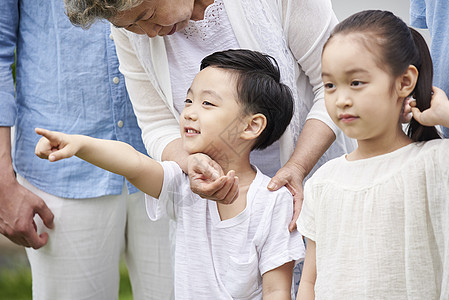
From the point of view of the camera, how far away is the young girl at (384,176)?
62.9 inches

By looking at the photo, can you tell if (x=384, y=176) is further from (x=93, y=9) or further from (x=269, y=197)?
(x=93, y=9)

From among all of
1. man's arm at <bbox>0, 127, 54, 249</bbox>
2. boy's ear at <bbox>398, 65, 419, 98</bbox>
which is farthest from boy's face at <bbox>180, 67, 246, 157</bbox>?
man's arm at <bbox>0, 127, 54, 249</bbox>

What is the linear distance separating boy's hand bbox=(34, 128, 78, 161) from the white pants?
2.47 feet

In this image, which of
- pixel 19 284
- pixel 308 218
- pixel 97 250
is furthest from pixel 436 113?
pixel 19 284

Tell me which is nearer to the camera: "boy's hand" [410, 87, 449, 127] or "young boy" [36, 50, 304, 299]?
Result: "boy's hand" [410, 87, 449, 127]

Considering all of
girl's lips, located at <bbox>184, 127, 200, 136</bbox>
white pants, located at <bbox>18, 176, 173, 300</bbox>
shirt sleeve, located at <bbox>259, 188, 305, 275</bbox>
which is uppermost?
girl's lips, located at <bbox>184, 127, 200, 136</bbox>

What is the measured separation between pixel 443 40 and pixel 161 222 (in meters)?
1.35

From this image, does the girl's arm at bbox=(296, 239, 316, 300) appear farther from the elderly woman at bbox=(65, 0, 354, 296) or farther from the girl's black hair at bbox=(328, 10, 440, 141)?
the girl's black hair at bbox=(328, 10, 440, 141)

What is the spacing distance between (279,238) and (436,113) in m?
0.68

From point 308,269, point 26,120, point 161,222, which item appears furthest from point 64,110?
point 308,269

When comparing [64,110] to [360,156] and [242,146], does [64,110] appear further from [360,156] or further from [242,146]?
[360,156]

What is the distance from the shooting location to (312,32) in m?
2.19

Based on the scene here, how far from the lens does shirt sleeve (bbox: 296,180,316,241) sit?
1848 millimetres

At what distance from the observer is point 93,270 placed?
102 inches
